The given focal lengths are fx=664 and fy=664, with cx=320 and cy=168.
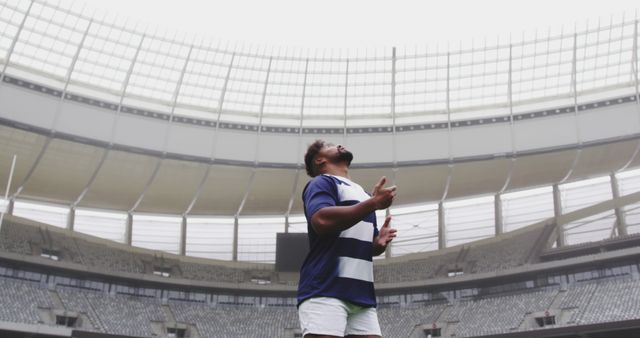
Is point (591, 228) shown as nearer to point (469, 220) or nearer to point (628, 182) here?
point (628, 182)

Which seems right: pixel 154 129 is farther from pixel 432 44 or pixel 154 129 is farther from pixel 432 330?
pixel 432 330

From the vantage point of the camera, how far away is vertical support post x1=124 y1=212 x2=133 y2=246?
4997 centimetres

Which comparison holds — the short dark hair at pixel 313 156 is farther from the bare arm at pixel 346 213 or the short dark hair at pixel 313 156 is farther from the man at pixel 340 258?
the bare arm at pixel 346 213

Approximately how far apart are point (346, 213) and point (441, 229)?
A: 46796 millimetres

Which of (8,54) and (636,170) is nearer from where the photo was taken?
(8,54)

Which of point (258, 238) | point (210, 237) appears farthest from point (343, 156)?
point (210, 237)

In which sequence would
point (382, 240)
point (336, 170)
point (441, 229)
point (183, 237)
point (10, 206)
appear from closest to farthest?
point (382, 240)
point (336, 170)
point (10, 206)
point (441, 229)
point (183, 237)

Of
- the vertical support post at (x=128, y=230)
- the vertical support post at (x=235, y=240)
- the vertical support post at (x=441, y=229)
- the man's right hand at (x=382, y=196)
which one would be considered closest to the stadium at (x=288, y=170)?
the vertical support post at (x=441, y=229)

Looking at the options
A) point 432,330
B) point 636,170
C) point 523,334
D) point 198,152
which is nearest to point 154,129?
point 198,152

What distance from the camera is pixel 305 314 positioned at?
358cm

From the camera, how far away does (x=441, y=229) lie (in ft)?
161

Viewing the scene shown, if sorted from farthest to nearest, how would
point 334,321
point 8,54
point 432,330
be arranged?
point 432,330 → point 8,54 → point 334,321

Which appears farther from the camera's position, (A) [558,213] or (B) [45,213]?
(B) [45,213]

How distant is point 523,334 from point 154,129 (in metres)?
26.2
